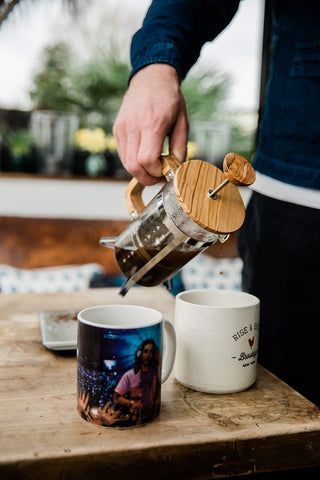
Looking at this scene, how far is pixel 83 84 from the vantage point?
2.81 metres

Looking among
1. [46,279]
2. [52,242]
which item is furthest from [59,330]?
[52,242]

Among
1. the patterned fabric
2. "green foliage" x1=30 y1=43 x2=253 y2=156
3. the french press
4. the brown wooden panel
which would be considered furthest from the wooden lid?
"green foliage" x1=30 y1=43 x2=253 y2=156

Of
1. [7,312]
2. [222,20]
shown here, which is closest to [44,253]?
[7,312]

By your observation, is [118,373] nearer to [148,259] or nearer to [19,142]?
[148,259]

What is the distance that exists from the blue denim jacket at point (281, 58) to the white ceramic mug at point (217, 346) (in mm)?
389

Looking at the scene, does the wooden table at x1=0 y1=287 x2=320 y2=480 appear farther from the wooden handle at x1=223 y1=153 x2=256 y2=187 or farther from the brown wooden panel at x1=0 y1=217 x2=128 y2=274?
the brown wooden panel at x1=0 y1=217 x2=128 y2=274

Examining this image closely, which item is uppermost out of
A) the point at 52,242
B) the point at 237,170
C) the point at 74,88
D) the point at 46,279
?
the point at 74,88

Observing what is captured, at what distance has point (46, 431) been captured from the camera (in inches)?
21.1

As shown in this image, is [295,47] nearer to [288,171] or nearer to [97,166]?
[288,171]

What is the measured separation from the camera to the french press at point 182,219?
2.00 feet

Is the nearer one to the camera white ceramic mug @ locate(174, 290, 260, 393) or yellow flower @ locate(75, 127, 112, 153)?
white ceramic mug @ locate(174, 290, 260, 393)

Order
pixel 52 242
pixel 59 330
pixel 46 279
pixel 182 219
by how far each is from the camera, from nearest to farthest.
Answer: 1. pixel 182 219
2. pixel 59 330
3. pixel 46 279
4. pixel 52 242

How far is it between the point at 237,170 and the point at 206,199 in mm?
55

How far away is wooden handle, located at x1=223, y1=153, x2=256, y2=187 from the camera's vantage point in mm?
598
